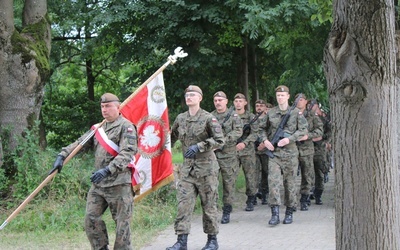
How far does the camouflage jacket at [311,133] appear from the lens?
527 inches

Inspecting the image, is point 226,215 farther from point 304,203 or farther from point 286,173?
point 304,203

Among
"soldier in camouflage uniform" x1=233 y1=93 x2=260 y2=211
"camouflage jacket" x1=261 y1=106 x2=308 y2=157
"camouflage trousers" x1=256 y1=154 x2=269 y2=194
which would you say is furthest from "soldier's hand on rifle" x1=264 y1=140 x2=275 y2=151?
"camouflage trousers" x1=256 y1=154 x2=269 y2=194

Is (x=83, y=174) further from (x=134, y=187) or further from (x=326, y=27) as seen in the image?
(x=326, y=27)

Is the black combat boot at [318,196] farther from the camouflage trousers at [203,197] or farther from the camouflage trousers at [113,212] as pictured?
the camouflage trousers at [113,212]

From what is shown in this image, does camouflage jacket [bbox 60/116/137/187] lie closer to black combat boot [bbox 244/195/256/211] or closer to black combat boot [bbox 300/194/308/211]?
black combat boot [bbox 244/195/256/211]

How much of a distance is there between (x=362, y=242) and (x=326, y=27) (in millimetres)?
9621

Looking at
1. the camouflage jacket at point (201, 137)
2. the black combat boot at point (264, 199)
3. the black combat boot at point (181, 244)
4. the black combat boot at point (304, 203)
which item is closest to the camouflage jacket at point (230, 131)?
the black combat boot at point (304, 203)

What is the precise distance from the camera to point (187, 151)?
874cm

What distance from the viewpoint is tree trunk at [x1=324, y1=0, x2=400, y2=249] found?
476cm

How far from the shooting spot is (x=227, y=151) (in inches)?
468

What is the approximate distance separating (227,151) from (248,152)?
59.4 inches

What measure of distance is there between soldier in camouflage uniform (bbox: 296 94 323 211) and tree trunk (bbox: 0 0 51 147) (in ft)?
16.5

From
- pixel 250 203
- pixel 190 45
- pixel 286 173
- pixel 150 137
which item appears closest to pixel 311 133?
pixel 250 203

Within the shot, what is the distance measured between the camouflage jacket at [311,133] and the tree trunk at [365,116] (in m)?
8.40
